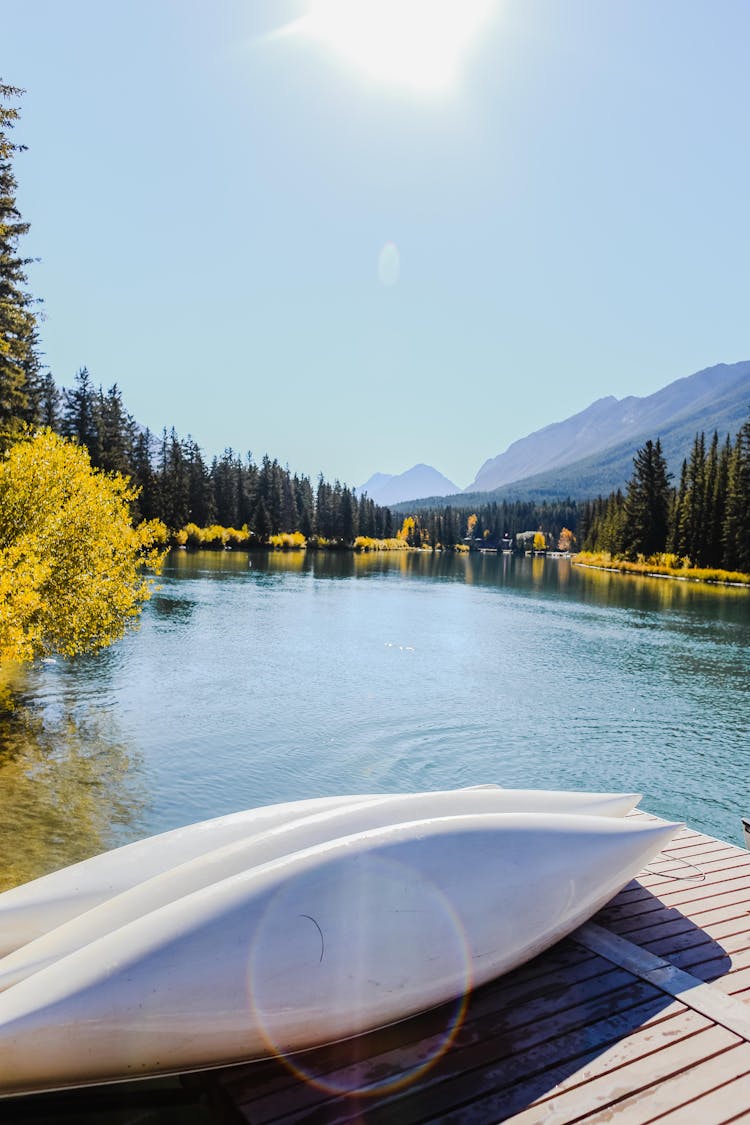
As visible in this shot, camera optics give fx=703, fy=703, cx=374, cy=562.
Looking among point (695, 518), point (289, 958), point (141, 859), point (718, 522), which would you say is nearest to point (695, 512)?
point (695, 518)

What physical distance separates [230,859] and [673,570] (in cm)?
8053

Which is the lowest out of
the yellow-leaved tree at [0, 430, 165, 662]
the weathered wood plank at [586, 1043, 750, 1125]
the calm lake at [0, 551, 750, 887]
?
the calm lake at [0, 551, 750, 887]

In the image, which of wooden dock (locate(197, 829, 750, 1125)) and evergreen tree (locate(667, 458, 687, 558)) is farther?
evergreen tree (locate(667, 458, 687, 558))

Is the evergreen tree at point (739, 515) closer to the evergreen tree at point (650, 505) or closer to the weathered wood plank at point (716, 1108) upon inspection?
the evergreen tree at point (650, 505)

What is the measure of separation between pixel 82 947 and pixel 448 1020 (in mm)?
2196

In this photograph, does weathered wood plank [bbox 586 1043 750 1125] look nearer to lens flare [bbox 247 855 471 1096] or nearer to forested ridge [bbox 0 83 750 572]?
lens flare [bbox 247 855 471 1096]

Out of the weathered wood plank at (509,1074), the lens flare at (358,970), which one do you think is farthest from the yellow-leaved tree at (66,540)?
the weathered wood plank at (509,1074)

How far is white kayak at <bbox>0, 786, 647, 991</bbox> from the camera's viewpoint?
4.25m

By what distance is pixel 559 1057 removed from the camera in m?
3.79

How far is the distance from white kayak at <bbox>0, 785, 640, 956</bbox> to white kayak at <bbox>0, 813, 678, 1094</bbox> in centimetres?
118

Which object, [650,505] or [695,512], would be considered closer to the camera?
[695,512]

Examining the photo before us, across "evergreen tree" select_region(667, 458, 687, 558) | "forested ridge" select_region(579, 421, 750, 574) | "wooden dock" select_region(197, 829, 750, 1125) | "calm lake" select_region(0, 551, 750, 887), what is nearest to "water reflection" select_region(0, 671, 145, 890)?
"calm lake" select_region(0, 551, 750, 887)

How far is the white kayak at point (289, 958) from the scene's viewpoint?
3.65 metres

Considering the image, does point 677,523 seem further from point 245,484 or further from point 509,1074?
point 509,1074
